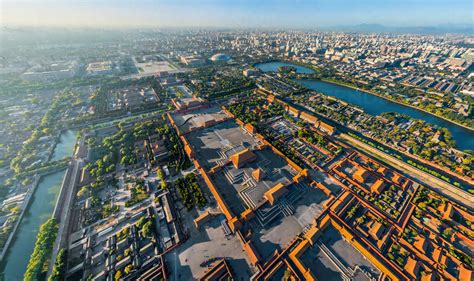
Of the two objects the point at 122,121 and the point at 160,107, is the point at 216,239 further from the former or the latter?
the point at 160,107

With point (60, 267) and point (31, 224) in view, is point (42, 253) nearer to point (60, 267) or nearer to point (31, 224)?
point (60, 267)

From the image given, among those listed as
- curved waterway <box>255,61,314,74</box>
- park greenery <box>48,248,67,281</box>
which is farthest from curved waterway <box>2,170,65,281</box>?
curved waterway <box>255,61,314,74</box>

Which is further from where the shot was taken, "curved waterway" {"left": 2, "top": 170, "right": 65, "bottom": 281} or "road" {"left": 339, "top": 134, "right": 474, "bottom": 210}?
"road" {"left": 339, "top": 134, "right": 474, "bottom": 210}

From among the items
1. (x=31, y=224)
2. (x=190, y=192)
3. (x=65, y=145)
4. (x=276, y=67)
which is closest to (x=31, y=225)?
(x=31, y=224)

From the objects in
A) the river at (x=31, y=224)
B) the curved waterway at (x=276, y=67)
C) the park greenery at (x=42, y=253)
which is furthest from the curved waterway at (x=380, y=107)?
the river at (x=31, y=224)

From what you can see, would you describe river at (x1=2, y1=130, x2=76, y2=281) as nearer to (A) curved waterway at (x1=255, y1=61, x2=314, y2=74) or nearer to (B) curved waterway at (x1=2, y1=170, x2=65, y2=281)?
(B) curved waterway at (x1=2, y1=170, x2=65, y2=281)
